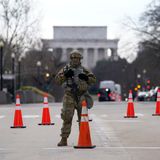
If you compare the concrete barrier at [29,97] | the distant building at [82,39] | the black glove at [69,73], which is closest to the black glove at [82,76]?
the black glove at [69,73]

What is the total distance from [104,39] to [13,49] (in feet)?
228

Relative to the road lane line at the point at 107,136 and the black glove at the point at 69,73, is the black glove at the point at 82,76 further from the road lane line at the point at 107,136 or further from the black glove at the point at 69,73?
the road lane line at the point at 107,136

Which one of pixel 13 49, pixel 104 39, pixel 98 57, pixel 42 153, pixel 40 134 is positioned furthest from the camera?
pixel 98 57

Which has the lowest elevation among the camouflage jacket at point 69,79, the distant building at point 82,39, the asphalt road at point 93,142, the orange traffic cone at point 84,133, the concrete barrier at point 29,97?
the asphalt road at point 93,142

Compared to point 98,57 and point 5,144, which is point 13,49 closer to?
point 5,144

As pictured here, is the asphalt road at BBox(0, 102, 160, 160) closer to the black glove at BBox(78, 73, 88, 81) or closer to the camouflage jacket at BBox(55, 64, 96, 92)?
the camouflage jacket at BBox(55, 64, 96, 92)

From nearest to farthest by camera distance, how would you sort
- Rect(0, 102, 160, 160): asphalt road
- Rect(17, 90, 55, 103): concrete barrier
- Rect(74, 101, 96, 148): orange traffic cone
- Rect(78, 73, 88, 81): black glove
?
Rect(0, 102, 160, 160): asphalt road
Rect(74, 101, 96, 148): orange traffic cone
Rect(78, 73, 88, 81): black glove
Rect(17, 90, 55, 103): concrete barrier

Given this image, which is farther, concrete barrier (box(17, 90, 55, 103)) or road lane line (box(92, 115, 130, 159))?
concrete barrier (box(17, 90, 55, 103))

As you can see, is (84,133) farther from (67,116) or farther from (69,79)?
(69,79)

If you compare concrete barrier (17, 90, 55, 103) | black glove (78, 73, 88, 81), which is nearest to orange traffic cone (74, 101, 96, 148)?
black glove (78, 73, 88, 81)

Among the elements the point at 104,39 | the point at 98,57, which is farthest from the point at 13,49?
the point at 98,57

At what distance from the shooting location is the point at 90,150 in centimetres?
1146

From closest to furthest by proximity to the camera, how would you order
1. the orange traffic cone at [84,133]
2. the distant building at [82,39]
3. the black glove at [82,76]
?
the orange traffic cone at [84,133] < the black glove at [82,76] < the distant building at [82,39]

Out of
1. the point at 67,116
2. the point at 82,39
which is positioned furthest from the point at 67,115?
the point at 82,39
